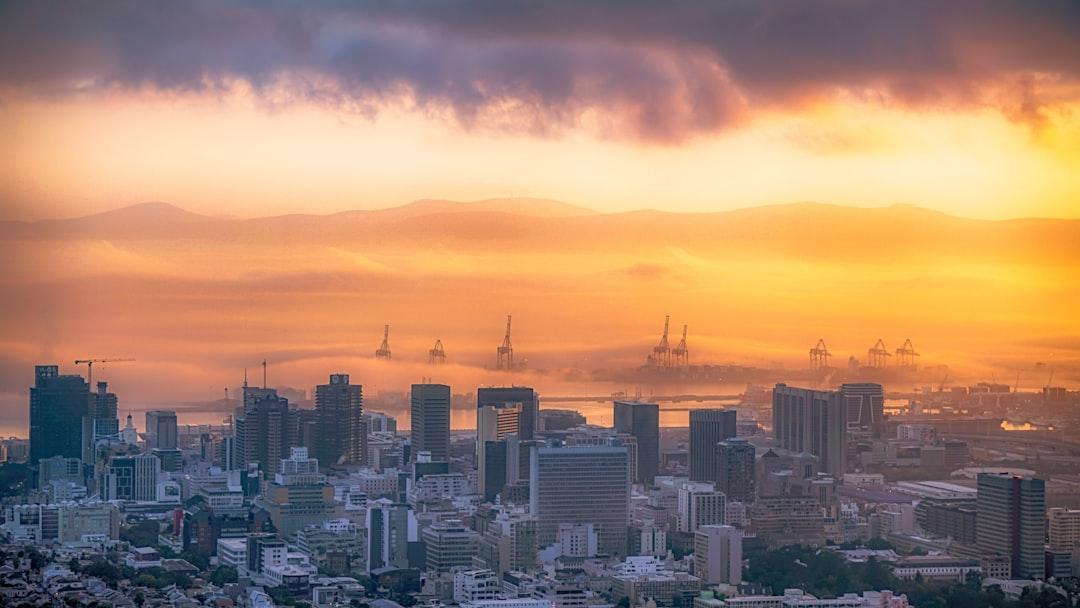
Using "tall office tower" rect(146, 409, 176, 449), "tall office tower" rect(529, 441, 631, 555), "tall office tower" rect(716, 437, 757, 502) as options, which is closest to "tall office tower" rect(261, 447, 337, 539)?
"tall office tower" rect(529, 441, 631, 555)

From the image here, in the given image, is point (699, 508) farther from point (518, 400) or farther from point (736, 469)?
point (518, 400)

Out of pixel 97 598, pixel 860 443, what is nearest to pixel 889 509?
pixel 860 443

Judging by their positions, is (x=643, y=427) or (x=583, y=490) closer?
(x=583, y=490)

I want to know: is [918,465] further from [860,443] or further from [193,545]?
[193,545]

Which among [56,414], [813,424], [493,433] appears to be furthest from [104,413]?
[813,424]

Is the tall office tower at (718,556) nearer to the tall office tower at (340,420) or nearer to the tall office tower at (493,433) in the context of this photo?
the tall office tower at (493,433)

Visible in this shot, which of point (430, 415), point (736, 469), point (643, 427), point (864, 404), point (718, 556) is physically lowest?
point (718, 556)

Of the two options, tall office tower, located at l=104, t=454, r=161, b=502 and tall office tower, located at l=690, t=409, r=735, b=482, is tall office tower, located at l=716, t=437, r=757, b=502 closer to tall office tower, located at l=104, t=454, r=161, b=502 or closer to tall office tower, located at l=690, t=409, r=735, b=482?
tall office tower, located at l=690, t=409, r=735, b=482
